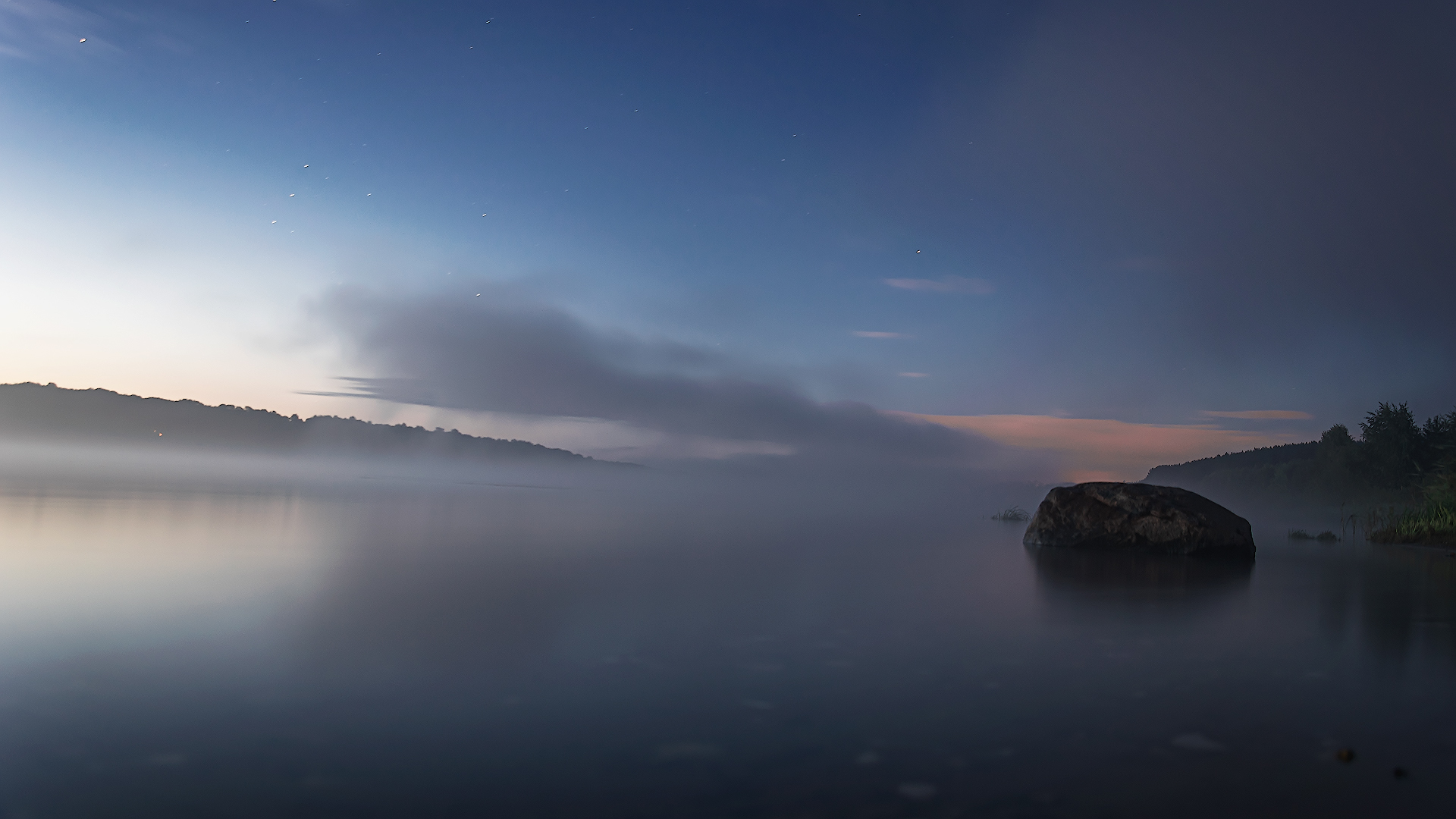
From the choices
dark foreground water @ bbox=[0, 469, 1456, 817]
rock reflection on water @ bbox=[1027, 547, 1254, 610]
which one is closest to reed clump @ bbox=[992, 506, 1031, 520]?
rock reflection on water @ bbox=[1027, 547, 1254, 610]

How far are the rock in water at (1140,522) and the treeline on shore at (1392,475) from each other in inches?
272

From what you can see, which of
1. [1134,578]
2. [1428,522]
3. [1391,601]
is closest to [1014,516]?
[1428,522]

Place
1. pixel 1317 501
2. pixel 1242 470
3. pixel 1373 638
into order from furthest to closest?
pixel 1242 470 < pixel 1317 501 < pixel 1373 638

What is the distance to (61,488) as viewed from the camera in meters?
22.2

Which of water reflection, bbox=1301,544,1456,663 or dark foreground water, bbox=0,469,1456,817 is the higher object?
water reflection, bbox=1301,544,1456,663

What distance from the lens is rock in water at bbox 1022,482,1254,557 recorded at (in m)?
13.8

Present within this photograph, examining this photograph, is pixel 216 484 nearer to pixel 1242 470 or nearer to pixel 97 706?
pixel 97 706

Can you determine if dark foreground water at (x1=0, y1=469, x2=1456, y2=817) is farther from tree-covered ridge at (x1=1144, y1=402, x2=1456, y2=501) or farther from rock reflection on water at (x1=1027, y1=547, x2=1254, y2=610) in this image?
tree-covered ridge at (x1=1144, y1=402, x2=1456, y2=501)

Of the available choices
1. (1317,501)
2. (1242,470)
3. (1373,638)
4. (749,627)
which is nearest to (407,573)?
(749,627)

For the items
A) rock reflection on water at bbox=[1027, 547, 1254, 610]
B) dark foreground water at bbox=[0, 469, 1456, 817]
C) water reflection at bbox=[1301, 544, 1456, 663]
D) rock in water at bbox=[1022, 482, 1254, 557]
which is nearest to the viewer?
dark foreground water at bbox=[0, 469, 1456, 817]

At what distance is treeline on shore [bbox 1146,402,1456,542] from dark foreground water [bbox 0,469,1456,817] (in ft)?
31.4

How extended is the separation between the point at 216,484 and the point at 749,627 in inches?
1183

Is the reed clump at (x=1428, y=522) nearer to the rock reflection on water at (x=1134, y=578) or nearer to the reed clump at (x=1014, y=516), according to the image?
the rock reflection on water at (x=1134, y=578)

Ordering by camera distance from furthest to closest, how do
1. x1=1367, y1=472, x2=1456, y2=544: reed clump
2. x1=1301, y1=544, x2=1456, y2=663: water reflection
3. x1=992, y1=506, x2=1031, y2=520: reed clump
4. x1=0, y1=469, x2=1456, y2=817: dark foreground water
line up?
x1=992, y1=506, x2=1031, y2=520: reed clump < x1=1367, y1=472, x2=1456, y2=544: reed clump < x1=1301, y1=544, x2=1456, y2=663: water reflection < x1=0, y1=469, x2=1456, y2=817: dark foreground water
